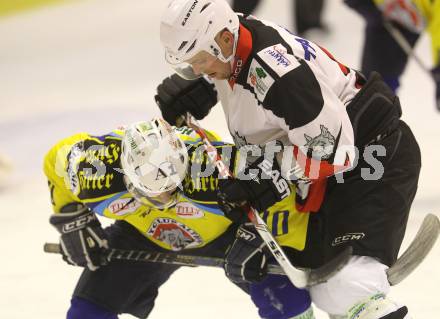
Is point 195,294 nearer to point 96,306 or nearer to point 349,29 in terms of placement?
point 96,306

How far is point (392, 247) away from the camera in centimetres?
254

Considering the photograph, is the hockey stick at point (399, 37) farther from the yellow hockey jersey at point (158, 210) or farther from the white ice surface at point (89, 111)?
the yellow hockey jersey at point (158, 210)

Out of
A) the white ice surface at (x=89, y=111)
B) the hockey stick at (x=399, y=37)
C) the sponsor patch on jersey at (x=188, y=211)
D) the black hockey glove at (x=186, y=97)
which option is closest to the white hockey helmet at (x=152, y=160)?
the sponsor patch on jersey at (x=188, y=211)

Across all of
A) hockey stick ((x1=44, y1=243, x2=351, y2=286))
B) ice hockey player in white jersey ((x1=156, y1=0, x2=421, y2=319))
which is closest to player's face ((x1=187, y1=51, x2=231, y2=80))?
ice hockey player in white jersey ((x1=156, y1=0, x2=421, y2=319))

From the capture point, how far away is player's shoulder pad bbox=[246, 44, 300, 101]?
7.89ft

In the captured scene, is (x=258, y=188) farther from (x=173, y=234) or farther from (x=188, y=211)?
(x=173, y=234)

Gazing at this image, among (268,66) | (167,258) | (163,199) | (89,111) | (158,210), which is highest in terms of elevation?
(268,66)

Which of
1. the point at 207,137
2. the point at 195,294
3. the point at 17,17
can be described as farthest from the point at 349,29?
the point at 207,137

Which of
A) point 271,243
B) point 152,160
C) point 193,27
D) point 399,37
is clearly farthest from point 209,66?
point 399,37

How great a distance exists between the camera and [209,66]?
2523mm

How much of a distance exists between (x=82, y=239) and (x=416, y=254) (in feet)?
3.26

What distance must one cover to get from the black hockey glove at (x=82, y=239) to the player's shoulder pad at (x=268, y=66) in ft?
2.35

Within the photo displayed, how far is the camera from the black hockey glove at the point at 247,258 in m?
2.62

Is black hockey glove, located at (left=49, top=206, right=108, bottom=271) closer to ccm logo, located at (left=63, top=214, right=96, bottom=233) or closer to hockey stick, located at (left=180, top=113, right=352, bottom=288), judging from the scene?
ccm logo, located at (left=63, top=214, right=96, bottom=233)
